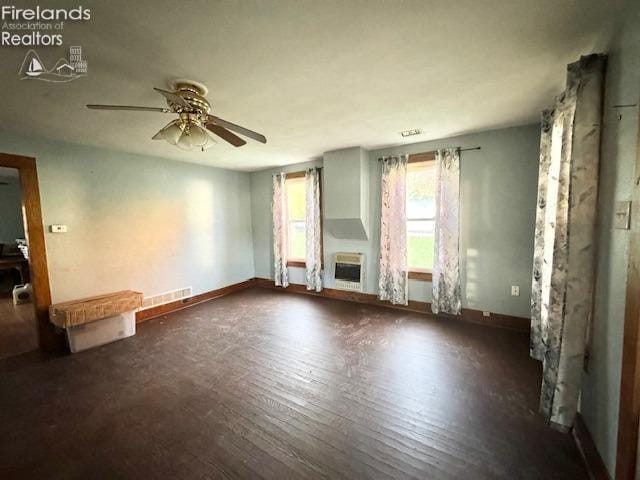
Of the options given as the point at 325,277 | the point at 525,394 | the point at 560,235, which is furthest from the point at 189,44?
the point at 325,277

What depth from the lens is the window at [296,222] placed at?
15.5ft

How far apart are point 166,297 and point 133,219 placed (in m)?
1.24

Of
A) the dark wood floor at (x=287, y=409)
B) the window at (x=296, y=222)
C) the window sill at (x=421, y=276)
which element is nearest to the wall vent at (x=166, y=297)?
the dark wood floor at (x=287, y=409)

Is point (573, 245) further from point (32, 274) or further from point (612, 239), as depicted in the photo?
point (32, 274)

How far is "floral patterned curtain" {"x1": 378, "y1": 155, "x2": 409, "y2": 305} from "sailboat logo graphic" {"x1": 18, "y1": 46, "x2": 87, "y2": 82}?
3.16m

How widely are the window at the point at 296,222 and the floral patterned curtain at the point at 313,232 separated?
1.10 ft

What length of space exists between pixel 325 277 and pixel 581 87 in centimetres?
362

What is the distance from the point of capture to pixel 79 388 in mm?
2057

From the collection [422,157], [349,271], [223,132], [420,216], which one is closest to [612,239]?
[420,216]

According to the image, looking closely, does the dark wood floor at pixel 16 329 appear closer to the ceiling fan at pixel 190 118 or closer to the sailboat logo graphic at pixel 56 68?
the sailboat logo graphic at pixel 56 68

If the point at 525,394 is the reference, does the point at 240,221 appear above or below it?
above

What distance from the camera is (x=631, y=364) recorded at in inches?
39.3

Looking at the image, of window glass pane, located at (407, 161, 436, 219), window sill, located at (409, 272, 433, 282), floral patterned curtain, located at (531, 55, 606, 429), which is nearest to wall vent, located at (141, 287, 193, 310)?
window sill, located at (409, 272, 433, 282)

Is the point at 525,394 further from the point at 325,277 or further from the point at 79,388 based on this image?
the point at 79,388
